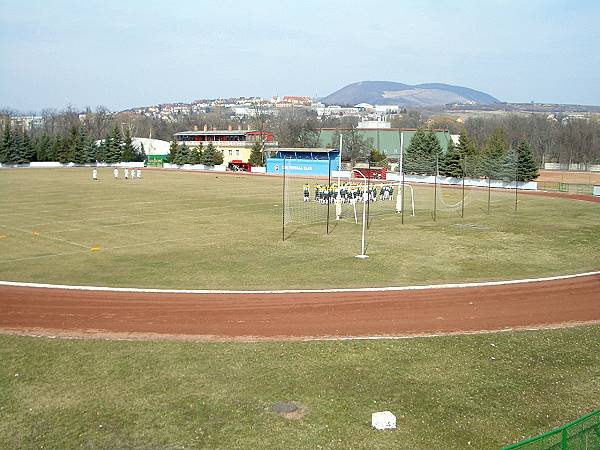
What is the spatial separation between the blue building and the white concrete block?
71.4 m

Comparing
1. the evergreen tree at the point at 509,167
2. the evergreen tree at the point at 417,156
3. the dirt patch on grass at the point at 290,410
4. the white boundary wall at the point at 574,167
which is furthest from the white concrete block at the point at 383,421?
the white boundary wall at the point at 574,167

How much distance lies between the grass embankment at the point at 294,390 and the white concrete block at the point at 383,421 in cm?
14

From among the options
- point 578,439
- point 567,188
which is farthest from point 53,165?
point 578,439

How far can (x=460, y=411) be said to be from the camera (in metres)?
11.2

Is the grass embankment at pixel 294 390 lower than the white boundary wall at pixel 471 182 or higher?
lower

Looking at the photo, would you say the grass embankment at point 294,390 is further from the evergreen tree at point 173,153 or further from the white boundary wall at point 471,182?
the evergreen tree at point 173,153

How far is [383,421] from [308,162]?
74.5 m

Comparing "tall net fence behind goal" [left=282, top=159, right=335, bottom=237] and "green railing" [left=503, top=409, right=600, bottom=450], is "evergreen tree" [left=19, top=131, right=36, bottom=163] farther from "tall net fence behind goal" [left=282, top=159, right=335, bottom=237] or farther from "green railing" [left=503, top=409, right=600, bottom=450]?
"green railing" [left=503, top=409, right=600, bottom=450]

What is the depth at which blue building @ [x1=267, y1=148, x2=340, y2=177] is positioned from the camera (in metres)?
82.8

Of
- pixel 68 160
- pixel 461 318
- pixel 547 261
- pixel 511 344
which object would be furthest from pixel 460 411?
pixel 68 160

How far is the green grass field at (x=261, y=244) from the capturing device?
73.8ft

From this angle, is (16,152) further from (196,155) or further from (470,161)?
(470,161)

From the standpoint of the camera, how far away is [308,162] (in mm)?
83875

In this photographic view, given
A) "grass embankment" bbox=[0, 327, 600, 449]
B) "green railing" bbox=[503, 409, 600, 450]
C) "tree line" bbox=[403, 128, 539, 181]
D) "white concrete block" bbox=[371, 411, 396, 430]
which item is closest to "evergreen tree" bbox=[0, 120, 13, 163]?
"tree line" bbox=[403, 128, 539, 181]
